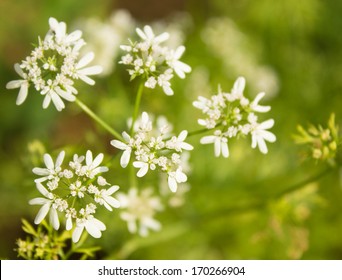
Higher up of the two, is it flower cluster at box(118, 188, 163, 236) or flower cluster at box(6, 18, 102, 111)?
flower cluster at box(6, 18, 102, 111)

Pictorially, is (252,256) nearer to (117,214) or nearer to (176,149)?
(117,214)

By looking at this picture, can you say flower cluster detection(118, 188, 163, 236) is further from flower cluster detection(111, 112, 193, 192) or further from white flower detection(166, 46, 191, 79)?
white flower detection(166, 46, 191, 79)

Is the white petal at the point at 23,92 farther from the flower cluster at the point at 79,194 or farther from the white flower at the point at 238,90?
the white flower at the point at 238,90

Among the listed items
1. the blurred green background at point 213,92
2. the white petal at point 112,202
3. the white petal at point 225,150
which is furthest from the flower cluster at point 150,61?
the blurred green background at point 213,92

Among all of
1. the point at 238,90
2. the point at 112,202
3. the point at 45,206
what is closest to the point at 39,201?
the point at 45,206

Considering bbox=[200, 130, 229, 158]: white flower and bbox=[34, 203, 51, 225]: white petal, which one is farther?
bbox=[200, 130, 229, 158]: white flower

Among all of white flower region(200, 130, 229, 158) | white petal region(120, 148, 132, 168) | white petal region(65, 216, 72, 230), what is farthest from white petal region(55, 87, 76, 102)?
white flower region(200, 130, 229, 158)
